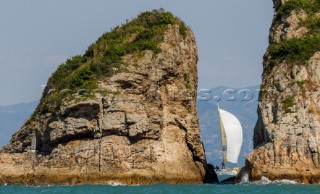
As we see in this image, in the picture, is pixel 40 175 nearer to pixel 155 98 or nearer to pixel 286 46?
pixel 155 98

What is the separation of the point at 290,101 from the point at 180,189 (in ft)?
35.2

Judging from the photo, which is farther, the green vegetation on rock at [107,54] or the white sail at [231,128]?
the white sail at [231,128]

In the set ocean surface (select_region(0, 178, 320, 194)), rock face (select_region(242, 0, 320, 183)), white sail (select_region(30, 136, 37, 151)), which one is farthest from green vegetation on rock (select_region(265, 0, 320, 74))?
white sail (select_region(30, 136, 37, 151))

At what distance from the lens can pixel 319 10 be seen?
70.9 meters

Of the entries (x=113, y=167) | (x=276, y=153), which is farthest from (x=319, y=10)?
(x=113, y=167)

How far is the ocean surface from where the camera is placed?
56344mm

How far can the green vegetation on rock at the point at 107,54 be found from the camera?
221 feet

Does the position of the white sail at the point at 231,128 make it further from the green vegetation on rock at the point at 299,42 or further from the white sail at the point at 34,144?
the white sail at the point at 34,144

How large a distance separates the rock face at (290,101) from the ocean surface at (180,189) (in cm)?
116

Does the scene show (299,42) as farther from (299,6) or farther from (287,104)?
(287,104)

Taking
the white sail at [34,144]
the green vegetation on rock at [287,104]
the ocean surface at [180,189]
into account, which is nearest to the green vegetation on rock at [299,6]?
the green vegetation on rock at [287,104]

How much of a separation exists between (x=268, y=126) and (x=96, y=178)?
12050 mm

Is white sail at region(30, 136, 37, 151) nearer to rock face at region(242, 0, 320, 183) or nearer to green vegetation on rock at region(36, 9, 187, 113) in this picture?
green vegetation on rock at region(36, 9, 187, 113)

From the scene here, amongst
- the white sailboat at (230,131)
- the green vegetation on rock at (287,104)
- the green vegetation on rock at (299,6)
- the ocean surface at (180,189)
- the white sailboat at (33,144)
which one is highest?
the green vegetation on rock at (299,6)
